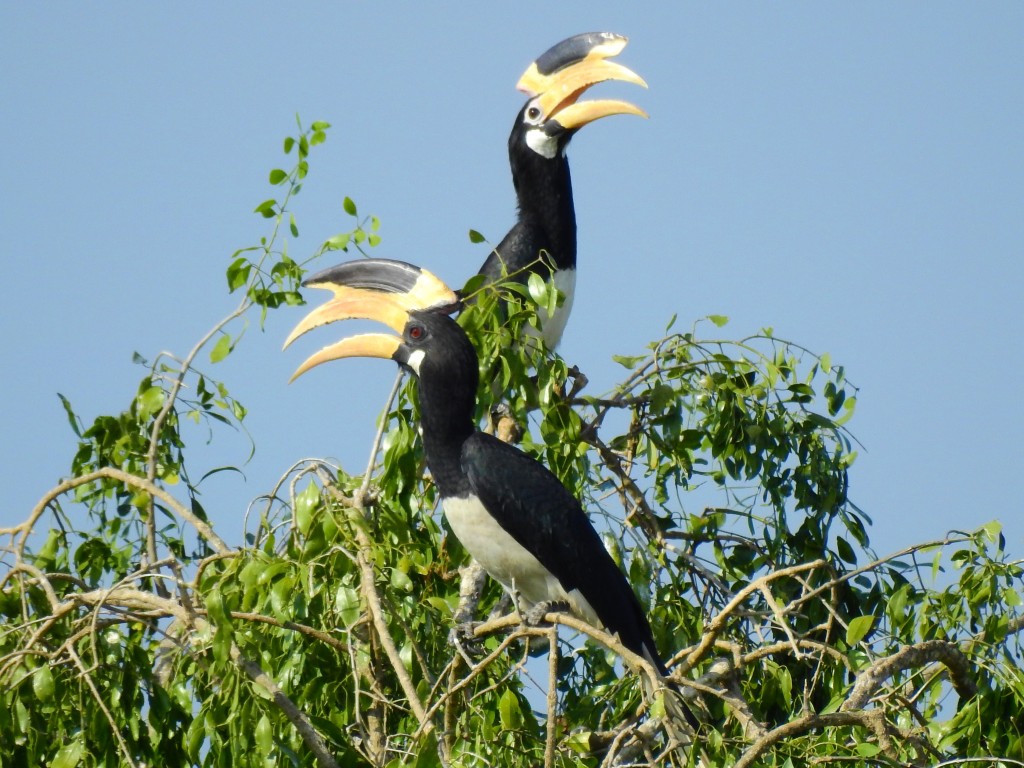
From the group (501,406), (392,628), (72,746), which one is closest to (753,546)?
(501,406)

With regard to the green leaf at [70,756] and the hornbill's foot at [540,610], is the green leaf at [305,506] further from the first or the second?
the hornbill's foot at [540,610]

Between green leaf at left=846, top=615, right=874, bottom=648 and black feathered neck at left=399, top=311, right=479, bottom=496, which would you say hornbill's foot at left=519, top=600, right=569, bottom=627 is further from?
green leaf at left=846, top=615, right=874, bottom=648

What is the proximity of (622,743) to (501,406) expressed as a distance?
1650 millimetres

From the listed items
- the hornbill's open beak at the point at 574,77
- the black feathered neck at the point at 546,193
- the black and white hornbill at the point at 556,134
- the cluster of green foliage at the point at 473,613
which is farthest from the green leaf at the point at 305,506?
the hornbill's open beak at the point at 574,77

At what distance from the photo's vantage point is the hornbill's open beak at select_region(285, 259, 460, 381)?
14.9 feet

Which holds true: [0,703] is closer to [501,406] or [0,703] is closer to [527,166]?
[501,406]

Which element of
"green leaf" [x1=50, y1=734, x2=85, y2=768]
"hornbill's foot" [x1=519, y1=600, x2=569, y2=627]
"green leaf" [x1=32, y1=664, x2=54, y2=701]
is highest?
"hornbill's foot" [x1=519, y1=600, x2=569, y2=627]

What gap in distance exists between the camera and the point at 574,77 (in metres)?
6.11

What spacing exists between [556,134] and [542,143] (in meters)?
0.07

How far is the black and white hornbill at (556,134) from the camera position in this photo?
590cm

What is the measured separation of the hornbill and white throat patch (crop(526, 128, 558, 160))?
1.67 meters

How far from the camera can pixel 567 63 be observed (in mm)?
6137

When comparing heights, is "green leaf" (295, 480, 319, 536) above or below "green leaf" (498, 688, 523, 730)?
above

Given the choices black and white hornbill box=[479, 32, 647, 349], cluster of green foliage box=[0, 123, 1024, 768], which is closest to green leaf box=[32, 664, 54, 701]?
cluster of green foliage box=[0, 123, 1024, 768]
